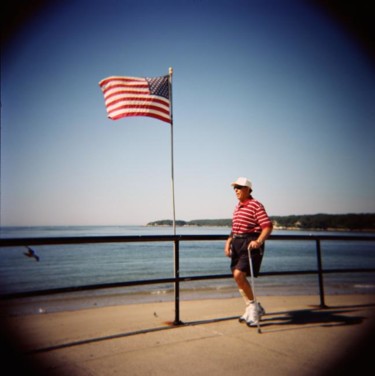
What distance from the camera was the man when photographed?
137 inches

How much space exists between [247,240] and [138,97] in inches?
129

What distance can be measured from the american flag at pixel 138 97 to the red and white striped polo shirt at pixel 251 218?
2.33 metres

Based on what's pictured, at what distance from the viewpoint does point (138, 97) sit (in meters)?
5.29

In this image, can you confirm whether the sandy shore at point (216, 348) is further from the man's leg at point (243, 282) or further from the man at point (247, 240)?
the man's leg at point (243, 282)

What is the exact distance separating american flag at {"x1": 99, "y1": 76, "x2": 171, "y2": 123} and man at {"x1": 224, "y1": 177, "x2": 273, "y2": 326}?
227cm

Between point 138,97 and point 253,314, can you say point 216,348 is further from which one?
point 138,97

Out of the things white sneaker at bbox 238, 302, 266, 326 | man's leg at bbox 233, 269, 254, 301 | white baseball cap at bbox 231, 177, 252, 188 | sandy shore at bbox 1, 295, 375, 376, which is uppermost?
white baseball cap at bbox 231, 177, 252, 188

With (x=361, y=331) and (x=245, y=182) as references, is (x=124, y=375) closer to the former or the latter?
(x=245, y=182)

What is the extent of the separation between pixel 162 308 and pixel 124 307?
1040mm

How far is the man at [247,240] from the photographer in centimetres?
349

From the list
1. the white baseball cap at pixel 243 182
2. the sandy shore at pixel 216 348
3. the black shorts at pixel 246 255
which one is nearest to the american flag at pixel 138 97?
the white baseball cap at pixel 243 182

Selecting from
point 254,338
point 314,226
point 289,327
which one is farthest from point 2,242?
point 314,226

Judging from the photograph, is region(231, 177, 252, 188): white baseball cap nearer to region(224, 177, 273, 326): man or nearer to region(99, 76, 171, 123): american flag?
region(224, 177, 273, 326): man

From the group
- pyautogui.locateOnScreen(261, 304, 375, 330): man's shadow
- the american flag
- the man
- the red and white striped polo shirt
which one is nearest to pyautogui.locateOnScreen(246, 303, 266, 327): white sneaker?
the man
